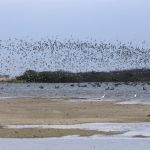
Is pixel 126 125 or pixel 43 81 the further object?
pixel 43 81

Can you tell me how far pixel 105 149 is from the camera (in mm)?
20234

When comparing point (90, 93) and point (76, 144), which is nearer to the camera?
point (76, 144)

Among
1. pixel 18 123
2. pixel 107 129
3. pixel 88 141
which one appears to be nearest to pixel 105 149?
pixel 88 141

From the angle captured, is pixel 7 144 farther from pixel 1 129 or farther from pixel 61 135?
pixel 1 129

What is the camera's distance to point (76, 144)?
2191 centimetres

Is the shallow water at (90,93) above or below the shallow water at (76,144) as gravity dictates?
below

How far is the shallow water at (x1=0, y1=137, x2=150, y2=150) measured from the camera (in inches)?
814

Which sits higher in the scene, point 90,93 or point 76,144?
point 76,144

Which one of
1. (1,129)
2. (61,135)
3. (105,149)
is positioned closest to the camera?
(105,149)

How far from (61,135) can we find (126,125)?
19.5 ft

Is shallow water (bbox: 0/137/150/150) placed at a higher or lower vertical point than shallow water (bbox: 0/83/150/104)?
higher

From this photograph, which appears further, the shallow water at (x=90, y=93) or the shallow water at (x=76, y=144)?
the shallow water at (x=90, y=93)

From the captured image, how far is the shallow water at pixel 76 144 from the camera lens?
67.8 ft

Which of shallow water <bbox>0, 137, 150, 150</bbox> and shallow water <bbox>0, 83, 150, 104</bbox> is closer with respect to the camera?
shallow water <bbox>0, 137, 150, 150</bbox>
